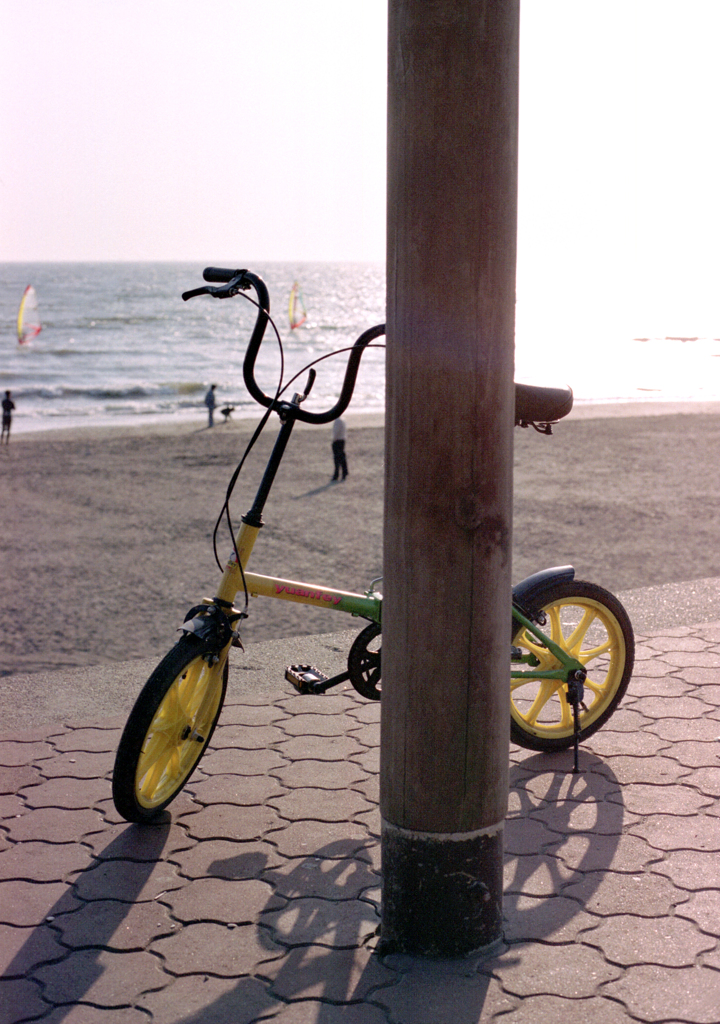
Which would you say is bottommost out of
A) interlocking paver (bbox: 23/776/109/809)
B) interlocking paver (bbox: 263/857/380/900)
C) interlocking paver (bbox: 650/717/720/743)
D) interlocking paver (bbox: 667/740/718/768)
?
interlocking paver (bbox: 263/857/380/900)

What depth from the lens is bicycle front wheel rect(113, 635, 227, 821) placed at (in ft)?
11.2

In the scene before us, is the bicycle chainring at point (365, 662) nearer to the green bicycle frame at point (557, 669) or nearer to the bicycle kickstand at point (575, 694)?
the green bicycle frame at point (557, 669)

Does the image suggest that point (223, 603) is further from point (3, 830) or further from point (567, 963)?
point (567, 963)

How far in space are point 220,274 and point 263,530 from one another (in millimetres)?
6383

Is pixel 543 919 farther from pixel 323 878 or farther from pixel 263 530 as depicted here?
pixel 263 530

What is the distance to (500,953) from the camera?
287 centimetres

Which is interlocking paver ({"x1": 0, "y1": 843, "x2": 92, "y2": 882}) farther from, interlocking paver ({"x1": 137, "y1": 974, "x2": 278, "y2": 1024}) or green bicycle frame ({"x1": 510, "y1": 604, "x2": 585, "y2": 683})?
green bicycle frame ({"x1": 510, "y1": 604, "x2": 585, "y2": 683})

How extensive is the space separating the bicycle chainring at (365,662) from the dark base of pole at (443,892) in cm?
87

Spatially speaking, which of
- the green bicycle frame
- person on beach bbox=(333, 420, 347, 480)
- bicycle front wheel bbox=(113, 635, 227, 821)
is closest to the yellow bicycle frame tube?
bicycle front wheel bbox=(113, 635, 227, 821)

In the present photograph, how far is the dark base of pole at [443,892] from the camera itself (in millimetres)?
2844

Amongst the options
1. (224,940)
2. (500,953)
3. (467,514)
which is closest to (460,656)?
(467,514)

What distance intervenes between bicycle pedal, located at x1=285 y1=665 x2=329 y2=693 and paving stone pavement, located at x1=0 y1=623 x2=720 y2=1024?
0.42m

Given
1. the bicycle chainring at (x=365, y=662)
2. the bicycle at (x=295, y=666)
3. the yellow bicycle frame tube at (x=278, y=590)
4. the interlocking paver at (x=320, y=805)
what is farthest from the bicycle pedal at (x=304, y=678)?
the interlocking paver at (x=320, y=805)

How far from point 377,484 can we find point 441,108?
10.7 metres
